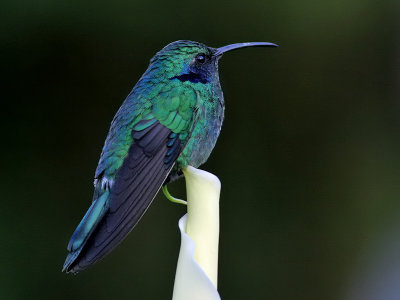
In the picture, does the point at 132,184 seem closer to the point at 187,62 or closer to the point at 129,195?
the point at 129,195

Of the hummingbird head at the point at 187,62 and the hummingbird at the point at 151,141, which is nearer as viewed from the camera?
the hummingbird at the point at 151,141

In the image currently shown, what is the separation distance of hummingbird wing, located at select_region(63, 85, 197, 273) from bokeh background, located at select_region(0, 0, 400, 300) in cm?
161

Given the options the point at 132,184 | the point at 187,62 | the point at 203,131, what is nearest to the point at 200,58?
the point at 187,62

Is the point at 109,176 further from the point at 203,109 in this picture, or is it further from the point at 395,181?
the point at 395,181

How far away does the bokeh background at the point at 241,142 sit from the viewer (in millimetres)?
2971

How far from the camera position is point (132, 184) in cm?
121

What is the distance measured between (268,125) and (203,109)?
166cm

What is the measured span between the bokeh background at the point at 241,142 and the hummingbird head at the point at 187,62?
54.7 inches

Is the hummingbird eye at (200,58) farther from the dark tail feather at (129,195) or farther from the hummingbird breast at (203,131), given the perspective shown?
the dark tail feather at (129,195)

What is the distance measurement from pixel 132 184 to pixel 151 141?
16 centimetres

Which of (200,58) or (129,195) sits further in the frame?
(200,58)

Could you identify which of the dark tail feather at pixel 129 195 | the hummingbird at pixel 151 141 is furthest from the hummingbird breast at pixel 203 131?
the dark tail feather at pixel 129 195

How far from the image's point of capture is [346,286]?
10.1 ft

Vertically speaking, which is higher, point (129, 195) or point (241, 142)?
point (129, 195)
